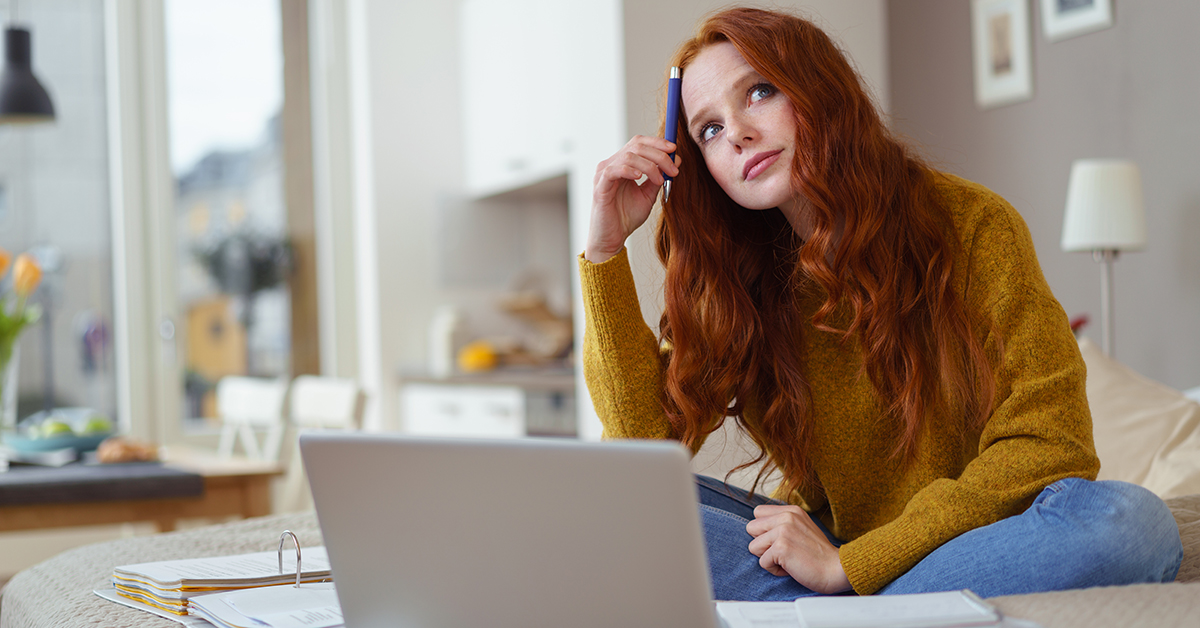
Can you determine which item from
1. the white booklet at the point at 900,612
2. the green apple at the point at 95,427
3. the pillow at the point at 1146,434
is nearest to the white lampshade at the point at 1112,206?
the pillow at the point at 1146,434

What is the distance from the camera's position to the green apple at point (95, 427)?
2.52m

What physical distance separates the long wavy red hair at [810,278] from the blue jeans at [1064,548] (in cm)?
18

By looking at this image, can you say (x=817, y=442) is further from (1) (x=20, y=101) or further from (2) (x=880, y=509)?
(1) (x=20, y=101)

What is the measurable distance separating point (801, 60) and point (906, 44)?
8.01 ft

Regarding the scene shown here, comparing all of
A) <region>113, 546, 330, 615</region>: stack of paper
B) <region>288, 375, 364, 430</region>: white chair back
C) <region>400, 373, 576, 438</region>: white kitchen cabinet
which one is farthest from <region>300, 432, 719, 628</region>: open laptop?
<region>400, 373, 576, 438</region>: white kitchen cabinet

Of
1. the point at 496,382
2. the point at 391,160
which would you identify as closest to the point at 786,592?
the point at 496,382

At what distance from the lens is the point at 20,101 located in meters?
2.88

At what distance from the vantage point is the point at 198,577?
3.32 ft

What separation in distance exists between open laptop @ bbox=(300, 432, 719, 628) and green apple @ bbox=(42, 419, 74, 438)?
198 cm

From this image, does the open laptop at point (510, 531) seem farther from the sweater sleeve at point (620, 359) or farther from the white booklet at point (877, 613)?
the sweater sleeve at point (620, 359)

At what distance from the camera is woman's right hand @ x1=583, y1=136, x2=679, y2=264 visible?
4.24 feet

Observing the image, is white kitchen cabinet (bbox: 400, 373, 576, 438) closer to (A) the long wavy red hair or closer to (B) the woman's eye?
(A) the long wavy red hair

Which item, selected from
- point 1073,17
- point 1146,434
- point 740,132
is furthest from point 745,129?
point 1073,17

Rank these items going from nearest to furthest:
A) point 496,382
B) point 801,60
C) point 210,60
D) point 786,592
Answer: point 786,592 → point 801,60 → point 496,382 → point 210,60
